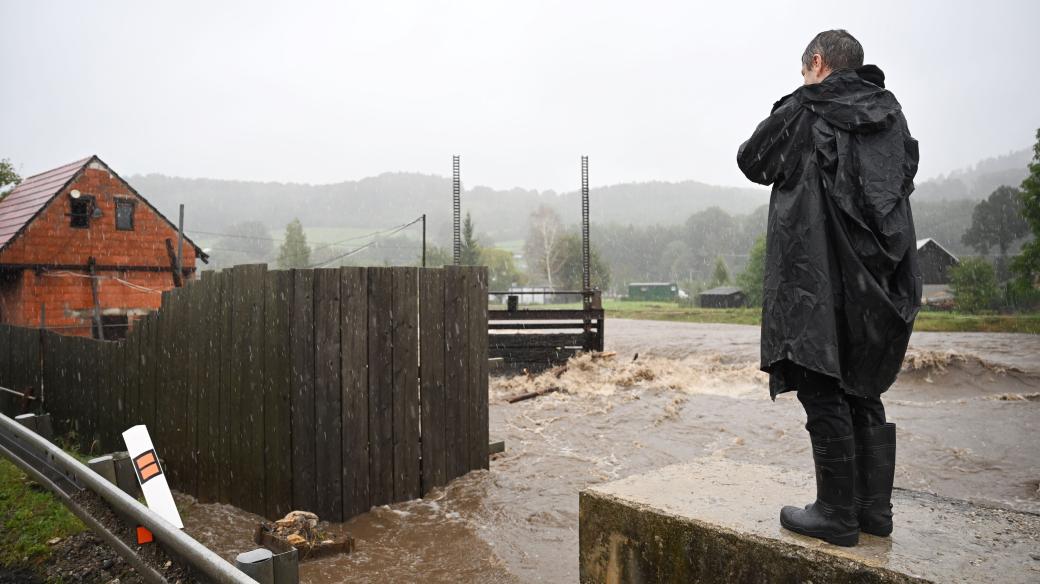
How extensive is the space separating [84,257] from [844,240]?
22373 mm

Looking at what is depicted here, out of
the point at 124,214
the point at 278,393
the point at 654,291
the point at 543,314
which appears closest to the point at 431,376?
the point at 278,393

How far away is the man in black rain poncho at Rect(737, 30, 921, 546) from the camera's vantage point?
2.54m

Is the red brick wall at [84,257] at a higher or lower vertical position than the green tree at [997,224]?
lower

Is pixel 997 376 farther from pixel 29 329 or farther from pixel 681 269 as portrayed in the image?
pixel 681 269

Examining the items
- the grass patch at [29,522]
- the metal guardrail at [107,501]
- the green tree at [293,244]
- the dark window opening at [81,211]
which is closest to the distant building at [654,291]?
the green tree at [293,244]

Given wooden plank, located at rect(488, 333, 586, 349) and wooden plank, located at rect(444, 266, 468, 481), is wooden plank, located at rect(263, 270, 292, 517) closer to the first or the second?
wooden plank, located at rect(444, 266, 468, 481)

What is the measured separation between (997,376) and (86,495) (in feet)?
44.8

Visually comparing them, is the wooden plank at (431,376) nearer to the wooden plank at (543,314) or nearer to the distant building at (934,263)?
the wooden plank at (543,314)

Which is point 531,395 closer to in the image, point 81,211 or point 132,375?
point 132,375

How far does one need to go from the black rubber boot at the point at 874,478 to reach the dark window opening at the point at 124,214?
75.8 ft

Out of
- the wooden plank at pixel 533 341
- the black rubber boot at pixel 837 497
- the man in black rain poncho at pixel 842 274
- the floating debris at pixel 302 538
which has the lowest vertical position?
the floating debris at pixel 302 538

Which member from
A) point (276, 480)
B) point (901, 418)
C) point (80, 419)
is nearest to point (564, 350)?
point (901, 418)

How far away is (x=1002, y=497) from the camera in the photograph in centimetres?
612

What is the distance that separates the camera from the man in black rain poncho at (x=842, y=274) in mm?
2545
